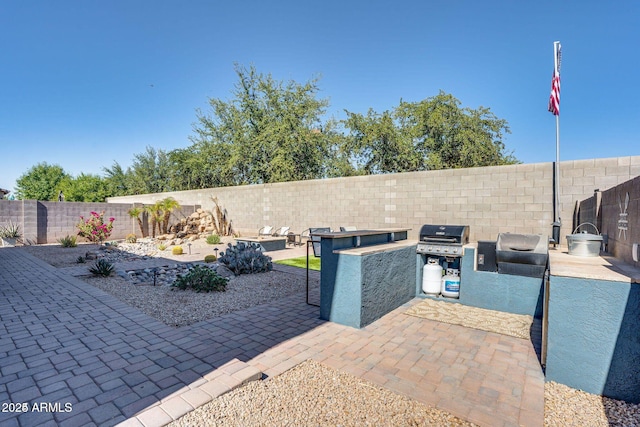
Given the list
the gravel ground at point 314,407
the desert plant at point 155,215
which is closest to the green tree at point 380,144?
the desert plant at point 155,215

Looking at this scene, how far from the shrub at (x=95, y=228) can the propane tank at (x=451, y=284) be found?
14.4 m

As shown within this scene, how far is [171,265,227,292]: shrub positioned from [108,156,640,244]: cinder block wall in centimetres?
619

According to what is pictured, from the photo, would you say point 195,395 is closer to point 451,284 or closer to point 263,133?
point 451,284

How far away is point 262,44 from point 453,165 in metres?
13.7

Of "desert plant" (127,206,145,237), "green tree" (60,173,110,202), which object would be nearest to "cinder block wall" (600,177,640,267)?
"desert plant" (127,206,145,237)

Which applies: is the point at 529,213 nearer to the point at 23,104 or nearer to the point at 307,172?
the point at 307,172

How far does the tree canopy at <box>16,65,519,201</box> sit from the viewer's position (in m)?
19.1

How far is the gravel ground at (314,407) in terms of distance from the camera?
2.07m

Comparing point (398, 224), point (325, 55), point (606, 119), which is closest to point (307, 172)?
point (325, 55)

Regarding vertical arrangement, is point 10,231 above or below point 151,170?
below

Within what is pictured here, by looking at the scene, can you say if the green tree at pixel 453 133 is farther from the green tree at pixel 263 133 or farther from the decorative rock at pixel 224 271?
the decorative rock at pixel 224 271

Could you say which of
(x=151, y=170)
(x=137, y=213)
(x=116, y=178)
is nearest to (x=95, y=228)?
(x=137, y=213)

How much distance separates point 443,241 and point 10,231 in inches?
672

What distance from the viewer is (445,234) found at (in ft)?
17.4
